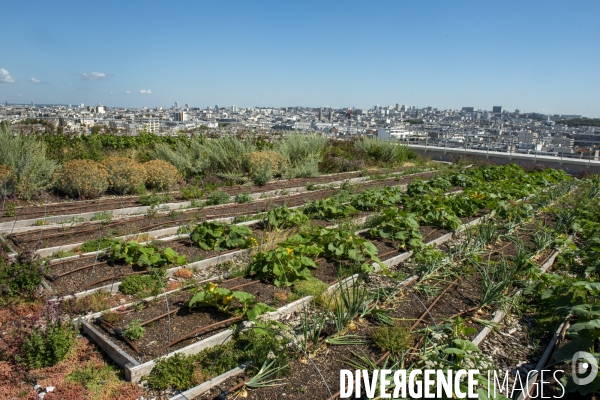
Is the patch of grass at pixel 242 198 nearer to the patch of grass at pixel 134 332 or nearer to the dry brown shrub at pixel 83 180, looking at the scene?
the dry brown shrub at pixel 83 180

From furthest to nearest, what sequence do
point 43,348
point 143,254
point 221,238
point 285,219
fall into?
point 285,219 → point 221,238 → point 143,254 → point 43,348

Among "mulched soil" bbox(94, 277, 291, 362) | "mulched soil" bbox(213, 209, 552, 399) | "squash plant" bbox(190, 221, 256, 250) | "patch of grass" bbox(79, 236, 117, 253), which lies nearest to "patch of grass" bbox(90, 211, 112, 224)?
"patch of grass" bbox(79, 236, 117, 253)

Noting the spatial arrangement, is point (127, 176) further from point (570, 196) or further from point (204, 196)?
point (570, 196)

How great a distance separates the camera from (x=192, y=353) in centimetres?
336

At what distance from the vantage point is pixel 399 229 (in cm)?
605

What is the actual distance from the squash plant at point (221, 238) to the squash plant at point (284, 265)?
80cm

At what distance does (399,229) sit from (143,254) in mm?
3332

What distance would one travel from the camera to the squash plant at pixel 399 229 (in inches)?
228

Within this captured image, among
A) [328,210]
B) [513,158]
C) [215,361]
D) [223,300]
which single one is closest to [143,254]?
[223,300]

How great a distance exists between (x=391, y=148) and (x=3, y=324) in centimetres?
1328

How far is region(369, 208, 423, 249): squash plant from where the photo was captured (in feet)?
19.0

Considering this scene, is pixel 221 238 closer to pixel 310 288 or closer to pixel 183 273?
pixel 183 273

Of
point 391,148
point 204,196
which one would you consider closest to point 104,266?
point 204,196

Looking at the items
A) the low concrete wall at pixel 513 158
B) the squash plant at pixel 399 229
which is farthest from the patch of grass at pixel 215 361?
the low concrete wall at pixel 513 158
